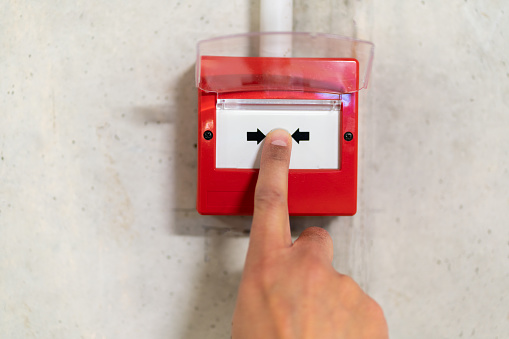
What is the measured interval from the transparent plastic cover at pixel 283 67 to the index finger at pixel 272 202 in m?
0.10

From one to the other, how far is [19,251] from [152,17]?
0.50 meters

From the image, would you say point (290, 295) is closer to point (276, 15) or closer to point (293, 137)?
point (293, 137)

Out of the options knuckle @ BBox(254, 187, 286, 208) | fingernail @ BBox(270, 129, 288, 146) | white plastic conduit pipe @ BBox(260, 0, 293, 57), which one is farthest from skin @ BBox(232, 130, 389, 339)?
white plastic conduit pipe @ BBox(260, 0, 293, 57)

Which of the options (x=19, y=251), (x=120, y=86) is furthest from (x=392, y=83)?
(x=19, y=251)

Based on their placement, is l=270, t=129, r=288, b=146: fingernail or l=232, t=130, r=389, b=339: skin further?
l=270, t=129, r=288, b=146: fingernail

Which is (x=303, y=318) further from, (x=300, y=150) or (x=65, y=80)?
(x=65, y=80)

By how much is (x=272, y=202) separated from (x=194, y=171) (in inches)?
8.6

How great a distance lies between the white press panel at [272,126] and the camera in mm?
561

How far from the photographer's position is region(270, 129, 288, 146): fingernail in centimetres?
53

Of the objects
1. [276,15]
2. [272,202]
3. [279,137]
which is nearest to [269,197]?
[272,202]

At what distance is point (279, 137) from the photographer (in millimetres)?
542

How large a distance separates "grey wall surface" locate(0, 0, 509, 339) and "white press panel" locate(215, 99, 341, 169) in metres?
0.09

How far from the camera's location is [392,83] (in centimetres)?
62

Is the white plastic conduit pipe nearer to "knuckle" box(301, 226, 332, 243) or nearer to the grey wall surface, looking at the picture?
the grey wall surface
